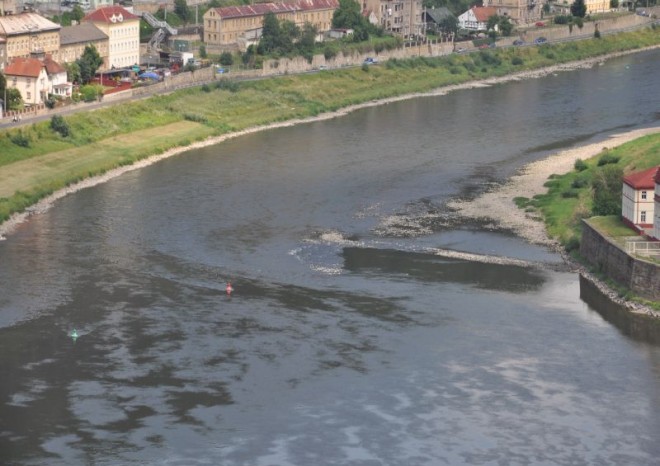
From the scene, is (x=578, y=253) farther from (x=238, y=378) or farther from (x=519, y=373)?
(x=238, y=378)

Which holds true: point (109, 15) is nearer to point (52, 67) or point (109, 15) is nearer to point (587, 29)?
point (52, 67)

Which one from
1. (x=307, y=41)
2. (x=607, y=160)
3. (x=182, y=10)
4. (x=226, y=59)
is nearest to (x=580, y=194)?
(x=607, y=160)

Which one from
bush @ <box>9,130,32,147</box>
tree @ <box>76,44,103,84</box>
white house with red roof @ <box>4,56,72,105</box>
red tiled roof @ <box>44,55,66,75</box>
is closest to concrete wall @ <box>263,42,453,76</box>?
tree @ <box>76,44,103,84</box>

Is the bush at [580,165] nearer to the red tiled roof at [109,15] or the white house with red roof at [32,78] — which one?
the white house with red roof at [32,78]

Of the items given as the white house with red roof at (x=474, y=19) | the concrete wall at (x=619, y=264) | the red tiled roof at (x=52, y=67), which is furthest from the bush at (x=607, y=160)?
the white house with red roof at (x=474, y=19)

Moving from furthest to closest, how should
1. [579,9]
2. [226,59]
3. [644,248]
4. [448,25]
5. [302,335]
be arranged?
1. [579,9]
2. [448,25]
3. [226,59]
4. [644,248]
5. [302,335]

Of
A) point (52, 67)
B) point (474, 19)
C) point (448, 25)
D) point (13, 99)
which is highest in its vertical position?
point (474, 19)
